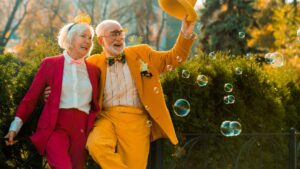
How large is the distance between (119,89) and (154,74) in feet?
1.19

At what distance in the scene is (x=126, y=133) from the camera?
4.74 m

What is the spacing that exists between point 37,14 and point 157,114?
32.2m

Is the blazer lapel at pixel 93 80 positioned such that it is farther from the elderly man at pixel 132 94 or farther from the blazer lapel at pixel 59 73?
the blazer lapel at pixel 59 73

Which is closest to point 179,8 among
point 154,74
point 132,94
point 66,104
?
point 154,74

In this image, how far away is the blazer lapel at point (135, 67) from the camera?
16.0ft

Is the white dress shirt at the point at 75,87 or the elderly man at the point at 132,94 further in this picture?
the elderly man at the point at 132,94

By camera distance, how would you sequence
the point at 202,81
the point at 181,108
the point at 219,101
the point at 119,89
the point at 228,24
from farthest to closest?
the point at 228,24 → the point at 219,101 → the point at 202,81 → the point at 181,108 → the point at 119,89

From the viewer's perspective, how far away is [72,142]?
4.54 metres

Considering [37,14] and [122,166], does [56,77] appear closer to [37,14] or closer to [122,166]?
[122,166]

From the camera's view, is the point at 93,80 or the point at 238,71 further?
the point at 238,71

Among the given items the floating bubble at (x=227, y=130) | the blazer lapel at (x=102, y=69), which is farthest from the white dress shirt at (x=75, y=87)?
the floating bubble at (x=227, y=130)

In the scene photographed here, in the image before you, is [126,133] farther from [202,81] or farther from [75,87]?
[202,81]

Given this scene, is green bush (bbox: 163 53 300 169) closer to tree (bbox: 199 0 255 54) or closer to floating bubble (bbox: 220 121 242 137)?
floating bubble (bbox: 220 121 242 137)

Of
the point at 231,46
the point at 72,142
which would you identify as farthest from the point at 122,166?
the point at 231,46
